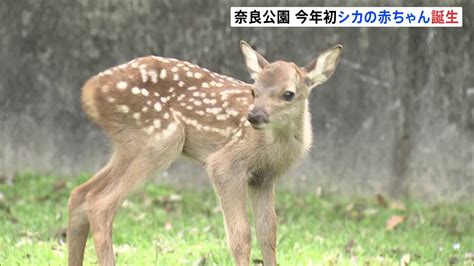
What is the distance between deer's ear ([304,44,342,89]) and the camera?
5.62m

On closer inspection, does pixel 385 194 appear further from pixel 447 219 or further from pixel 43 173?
pixel 43 173

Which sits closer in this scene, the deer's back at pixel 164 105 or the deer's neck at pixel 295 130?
the deer's neck at pixel 295 130

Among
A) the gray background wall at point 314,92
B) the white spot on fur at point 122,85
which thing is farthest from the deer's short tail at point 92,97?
the gray background wall at point 314,92

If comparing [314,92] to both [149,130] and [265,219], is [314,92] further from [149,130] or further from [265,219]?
[149,130]

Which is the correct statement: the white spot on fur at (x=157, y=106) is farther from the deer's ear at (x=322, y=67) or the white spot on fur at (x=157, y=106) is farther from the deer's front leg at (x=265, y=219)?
the deer's ear at (x=322, y=67)

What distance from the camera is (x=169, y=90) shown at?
606cm

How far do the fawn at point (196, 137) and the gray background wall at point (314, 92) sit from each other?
122 inches

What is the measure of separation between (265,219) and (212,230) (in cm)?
183

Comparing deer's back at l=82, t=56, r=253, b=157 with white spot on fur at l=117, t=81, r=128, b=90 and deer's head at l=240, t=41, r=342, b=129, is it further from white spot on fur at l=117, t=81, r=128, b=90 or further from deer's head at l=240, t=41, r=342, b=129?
deer's head at l=240, t=41, r=342, b=129

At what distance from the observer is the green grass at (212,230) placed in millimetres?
6648

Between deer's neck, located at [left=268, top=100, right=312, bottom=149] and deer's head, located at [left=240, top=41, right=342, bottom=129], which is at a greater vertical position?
deer's head, located at [left=240, top=41, right=342, bottom=129]

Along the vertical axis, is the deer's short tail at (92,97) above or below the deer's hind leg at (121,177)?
above

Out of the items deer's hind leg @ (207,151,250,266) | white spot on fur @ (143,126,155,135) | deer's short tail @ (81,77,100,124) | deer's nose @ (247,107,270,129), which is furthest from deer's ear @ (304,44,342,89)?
deer's short tail @ (81,77,100,124)

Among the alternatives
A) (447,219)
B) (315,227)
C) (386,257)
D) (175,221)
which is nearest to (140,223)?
(175,221)
